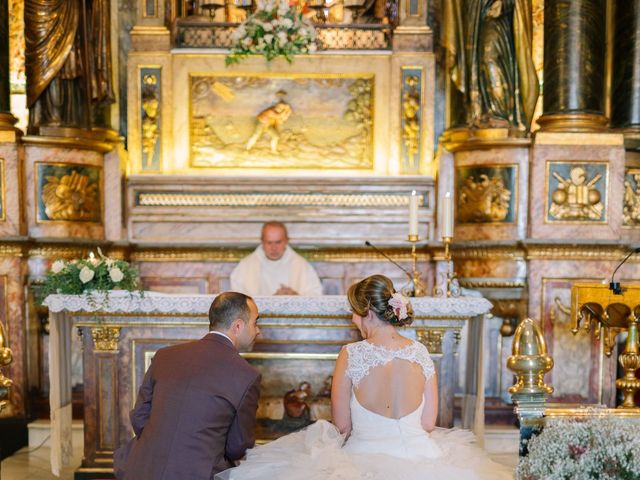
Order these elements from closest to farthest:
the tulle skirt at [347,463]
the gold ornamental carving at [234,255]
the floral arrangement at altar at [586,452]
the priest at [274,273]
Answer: the floral arrangement at altar at [586,452] → the tulle skirt at [347,463] → the priest at [274,273] → the gold ornamental carving at [234,255]

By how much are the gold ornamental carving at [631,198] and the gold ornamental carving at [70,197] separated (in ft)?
18.2

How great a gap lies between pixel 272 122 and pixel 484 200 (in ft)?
8.41

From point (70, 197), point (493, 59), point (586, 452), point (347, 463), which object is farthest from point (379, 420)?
point (493, 59)

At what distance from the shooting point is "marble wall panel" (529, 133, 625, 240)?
7125 mm

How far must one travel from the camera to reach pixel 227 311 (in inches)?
144

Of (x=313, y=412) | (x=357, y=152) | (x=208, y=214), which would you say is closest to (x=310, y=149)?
(x=357, y=152)

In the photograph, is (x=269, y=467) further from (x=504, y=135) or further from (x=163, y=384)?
(x=504, y=135)

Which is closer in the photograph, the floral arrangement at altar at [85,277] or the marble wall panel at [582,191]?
the floral arrangement at altar at [85,277]

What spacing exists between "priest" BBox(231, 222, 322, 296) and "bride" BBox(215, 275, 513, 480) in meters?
3.35

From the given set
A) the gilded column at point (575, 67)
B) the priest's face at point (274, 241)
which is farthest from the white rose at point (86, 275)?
the gilded column at point (575, 67)

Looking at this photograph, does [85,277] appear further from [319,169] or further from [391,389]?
[319,169]

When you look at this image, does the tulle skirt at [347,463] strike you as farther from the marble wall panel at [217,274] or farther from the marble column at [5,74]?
the marble column at [5,74]

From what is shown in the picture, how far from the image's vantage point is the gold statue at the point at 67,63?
299 inches

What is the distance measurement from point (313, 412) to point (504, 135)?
11.8 ft
